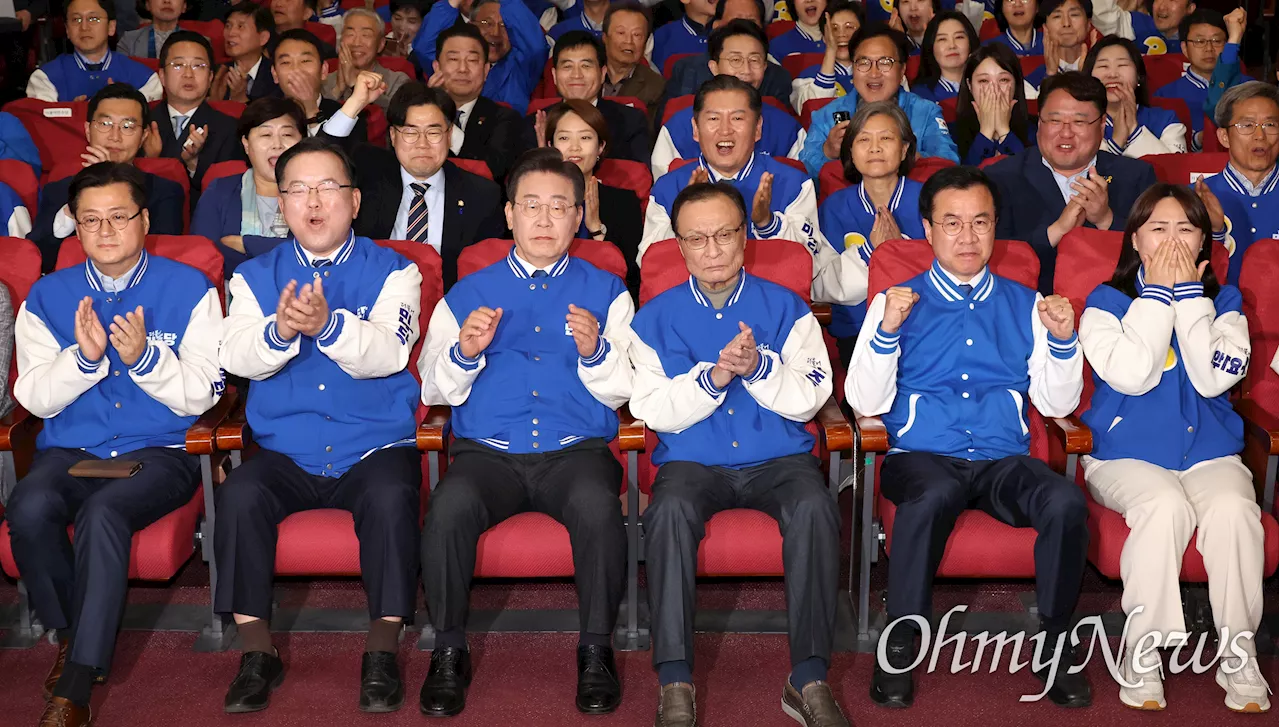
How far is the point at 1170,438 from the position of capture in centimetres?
335

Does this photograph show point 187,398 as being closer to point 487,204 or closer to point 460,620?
point 460,620

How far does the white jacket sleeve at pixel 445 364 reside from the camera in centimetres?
334

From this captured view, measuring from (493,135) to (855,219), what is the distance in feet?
5.06

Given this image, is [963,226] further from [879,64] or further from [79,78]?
[79,78]

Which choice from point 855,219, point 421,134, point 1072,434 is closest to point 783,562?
point 1072,434

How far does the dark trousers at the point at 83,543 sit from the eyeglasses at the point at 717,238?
1.43 meters

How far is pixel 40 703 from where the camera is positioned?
3.16 metres

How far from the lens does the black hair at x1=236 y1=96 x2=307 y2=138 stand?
4.21m

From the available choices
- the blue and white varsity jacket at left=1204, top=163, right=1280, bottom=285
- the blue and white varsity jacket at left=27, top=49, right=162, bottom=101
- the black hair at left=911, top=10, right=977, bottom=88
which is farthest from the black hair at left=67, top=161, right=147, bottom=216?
the black hair at left=911, top=10, right=977, bottom=88

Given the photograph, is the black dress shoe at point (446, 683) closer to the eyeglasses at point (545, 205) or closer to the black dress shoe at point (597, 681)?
the black dress shoe at point (597, 681)

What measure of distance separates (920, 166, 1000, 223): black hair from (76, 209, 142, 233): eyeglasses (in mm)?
2099

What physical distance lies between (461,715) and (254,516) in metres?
0.68

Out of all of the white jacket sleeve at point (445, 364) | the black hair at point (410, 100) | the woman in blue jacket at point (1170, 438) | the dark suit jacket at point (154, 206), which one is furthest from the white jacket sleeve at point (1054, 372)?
the dark suit jacket at point (154, 206)

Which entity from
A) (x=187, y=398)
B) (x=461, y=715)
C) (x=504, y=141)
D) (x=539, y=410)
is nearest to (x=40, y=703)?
(x=187, y=398)
